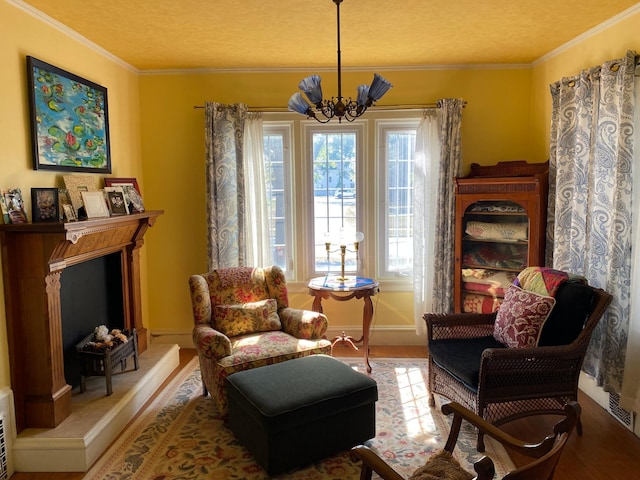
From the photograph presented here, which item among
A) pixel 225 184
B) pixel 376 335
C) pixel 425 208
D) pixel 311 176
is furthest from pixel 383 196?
pixel 225 184

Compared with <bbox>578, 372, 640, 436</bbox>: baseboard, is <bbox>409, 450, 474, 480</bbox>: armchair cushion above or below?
above

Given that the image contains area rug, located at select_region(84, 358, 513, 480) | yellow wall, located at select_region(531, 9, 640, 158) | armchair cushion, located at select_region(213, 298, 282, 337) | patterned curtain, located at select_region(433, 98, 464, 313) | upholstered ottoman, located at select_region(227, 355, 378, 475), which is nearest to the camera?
upholstered ottoman, located at select_region(227, 355, 378, 475)

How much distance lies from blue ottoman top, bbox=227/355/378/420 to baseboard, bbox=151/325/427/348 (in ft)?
5.50

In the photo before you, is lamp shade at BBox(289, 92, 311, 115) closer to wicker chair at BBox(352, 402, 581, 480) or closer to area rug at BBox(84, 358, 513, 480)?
wicker chair at BBox(352, 402, 581, 480)

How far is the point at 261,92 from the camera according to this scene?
434 cm

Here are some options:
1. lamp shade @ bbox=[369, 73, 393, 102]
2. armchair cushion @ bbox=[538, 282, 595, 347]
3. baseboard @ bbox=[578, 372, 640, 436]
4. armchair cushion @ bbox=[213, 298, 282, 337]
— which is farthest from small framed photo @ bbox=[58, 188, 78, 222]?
baseboard @ bbox=[578, 372, 640, 436]

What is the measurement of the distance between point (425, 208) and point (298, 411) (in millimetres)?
2475

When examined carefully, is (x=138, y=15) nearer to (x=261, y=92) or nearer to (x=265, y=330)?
(x=261, y=92)

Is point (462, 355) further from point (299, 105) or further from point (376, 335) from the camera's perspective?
point (299, 105)

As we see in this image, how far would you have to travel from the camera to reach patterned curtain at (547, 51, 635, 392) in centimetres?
285

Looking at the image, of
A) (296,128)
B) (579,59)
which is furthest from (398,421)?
(579,59)

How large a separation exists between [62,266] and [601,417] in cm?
360

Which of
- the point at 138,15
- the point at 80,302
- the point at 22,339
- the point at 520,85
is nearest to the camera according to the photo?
the point at 22,339

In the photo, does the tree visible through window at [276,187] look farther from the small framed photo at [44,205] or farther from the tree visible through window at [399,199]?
the small framed photo at [44,205]
